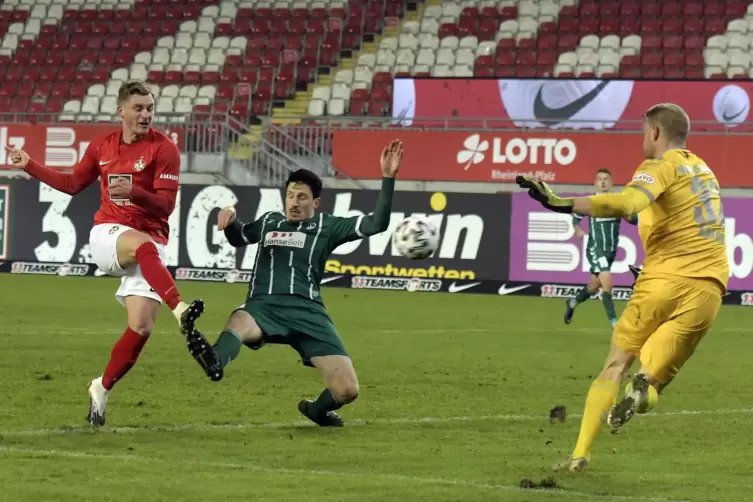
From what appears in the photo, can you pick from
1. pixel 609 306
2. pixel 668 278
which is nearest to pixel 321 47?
pixel 609 306

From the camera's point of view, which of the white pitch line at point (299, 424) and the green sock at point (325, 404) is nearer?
the white pitch line at point (299, 424)

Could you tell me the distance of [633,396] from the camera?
6.77m

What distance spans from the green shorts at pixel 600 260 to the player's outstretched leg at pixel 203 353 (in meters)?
9.81

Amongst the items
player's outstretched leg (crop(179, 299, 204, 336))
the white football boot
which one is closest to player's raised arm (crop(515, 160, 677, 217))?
player's outstretched leg (crop(179, 299, 204, 336))

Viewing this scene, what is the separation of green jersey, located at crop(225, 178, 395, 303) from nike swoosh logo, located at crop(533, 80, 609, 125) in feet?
64.4

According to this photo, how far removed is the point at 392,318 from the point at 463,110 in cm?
1098

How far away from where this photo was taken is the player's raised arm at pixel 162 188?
8.08 meters

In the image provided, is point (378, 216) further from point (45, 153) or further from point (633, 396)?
point (45, 153)

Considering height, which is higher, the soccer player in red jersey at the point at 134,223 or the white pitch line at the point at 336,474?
the soccer player in red jersey at the point at 134,223

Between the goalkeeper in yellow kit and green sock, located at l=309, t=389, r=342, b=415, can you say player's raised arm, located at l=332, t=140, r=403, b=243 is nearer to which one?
green sock, located at l=309, t=389, r=342, b=415

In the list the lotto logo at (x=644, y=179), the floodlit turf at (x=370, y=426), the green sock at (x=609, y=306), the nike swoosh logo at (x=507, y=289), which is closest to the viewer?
the floodlit turf at (x=370, y=426)

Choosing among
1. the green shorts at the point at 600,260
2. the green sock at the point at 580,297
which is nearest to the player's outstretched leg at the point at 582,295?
the green sock at the point at 580,297

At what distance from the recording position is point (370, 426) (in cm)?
885

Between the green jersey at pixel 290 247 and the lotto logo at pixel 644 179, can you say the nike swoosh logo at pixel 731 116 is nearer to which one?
the green jersey at pixel 290 247
